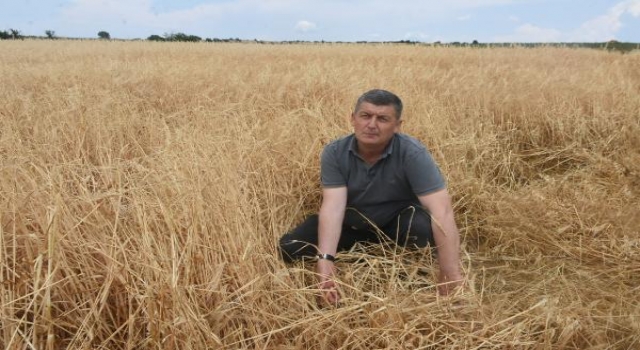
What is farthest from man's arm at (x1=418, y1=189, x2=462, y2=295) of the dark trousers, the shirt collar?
the shirt collar

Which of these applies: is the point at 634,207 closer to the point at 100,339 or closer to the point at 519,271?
the point at 519,271

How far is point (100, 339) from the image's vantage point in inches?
60.4

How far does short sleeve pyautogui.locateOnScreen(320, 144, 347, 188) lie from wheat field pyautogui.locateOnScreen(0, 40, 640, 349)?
1.03ft

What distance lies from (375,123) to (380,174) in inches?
11.1

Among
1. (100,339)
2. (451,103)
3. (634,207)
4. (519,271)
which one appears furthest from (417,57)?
(100,339)

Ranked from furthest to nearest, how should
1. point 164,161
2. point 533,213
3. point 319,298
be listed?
1. point 533,213
2. point 164,161
3. point 319,298

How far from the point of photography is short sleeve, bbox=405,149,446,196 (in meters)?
2.13

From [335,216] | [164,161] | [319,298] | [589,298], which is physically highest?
[164,161]

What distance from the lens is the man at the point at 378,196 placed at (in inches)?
82.3

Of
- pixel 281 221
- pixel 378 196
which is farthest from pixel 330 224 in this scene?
pixel 281 221

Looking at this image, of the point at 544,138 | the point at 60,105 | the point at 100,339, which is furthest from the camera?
the point at 544,138

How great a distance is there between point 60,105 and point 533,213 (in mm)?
3458

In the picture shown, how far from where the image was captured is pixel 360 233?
2.46m

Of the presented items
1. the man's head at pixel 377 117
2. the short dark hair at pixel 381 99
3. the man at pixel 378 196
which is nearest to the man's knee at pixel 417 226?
the man at pixel 378 196
